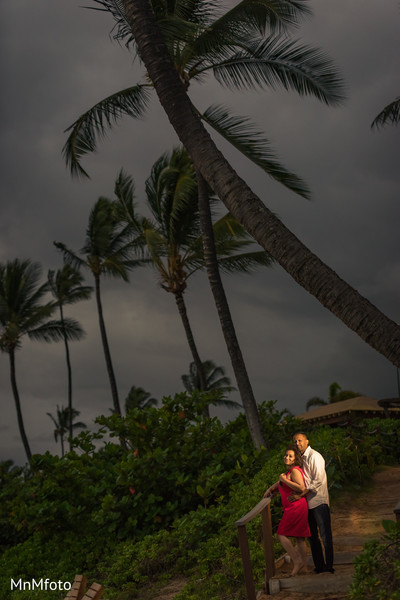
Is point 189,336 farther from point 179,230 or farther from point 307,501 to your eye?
point 307,501

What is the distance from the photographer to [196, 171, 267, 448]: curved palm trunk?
11.4m

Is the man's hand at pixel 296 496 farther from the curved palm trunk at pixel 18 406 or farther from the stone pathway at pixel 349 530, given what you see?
the curved palm trunk at pixel 18 406

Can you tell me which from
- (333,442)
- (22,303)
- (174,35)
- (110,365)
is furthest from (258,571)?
(22,303)

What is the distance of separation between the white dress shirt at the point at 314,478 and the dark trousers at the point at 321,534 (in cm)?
7

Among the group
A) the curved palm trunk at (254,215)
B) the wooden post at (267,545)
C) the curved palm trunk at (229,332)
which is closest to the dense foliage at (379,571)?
the wooden post at (267,545)

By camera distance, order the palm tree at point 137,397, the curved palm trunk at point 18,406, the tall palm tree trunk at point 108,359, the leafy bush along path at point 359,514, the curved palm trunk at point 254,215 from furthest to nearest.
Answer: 1. the palm tree at point 137,397
2. the curved palm trunk at point 18,406
3. the tall palm tree trunk at point 108,359
4. the leafy bush along path at point 359,514
5. the curved palm trunk at point 254,215

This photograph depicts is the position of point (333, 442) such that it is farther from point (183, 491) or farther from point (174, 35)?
point (174, 35)

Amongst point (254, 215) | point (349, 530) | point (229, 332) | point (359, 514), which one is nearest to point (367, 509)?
point (359, 514)

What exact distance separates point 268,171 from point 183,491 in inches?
247

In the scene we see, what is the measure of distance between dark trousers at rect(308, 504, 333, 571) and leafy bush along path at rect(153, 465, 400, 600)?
1.26 ft

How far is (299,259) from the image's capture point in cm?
572

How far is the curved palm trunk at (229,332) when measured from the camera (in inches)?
451

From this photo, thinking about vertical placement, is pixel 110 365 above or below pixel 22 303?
below

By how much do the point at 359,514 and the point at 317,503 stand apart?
279cm
